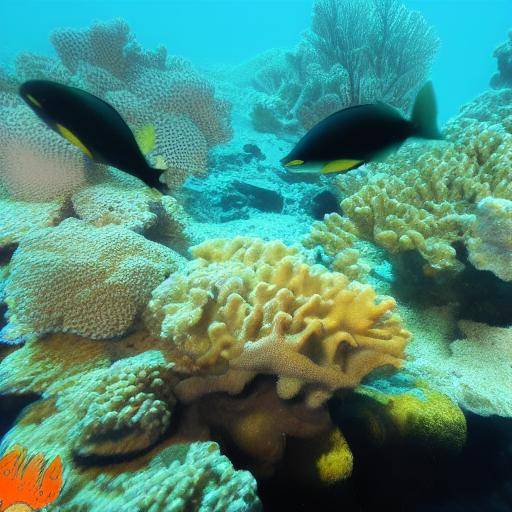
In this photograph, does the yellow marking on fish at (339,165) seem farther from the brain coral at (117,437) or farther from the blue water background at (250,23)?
the blue water background at (250,23)

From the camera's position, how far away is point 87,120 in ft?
4.08

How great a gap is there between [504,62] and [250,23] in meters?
113

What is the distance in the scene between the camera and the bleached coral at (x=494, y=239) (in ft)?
7.09


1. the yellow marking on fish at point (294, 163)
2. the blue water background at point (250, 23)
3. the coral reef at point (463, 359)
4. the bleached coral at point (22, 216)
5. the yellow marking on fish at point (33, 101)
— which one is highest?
the blue water background at point (250, 23)

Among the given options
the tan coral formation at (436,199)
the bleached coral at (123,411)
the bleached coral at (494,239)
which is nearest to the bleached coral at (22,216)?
the bleached coral at (123,411)

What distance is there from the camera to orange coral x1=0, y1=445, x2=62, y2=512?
4.77 ft

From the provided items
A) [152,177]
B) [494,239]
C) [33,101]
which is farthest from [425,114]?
[33,101]

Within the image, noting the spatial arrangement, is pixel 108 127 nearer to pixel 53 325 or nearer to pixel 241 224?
pixel 53 325

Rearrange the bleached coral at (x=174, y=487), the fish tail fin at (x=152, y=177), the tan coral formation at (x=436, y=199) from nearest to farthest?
the bleached coral at (x=174, y=487) < the fish tail fin at (x=152, y=177) < the tan coral formation at (x=436, y=199)

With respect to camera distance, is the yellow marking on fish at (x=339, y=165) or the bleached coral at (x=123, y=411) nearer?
the yellow marking on fish at (x=339, y=165)

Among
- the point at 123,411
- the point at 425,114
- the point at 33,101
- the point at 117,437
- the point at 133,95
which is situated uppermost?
the point at 133,95

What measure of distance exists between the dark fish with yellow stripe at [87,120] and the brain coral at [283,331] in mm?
854

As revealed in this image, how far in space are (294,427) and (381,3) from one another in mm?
9596

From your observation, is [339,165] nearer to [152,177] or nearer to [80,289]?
[152,177]
